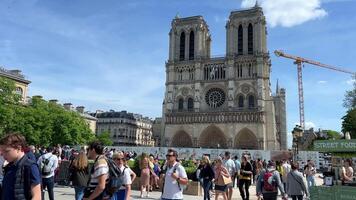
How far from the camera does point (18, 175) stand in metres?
4.39

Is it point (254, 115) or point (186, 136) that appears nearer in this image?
point (254, 115)

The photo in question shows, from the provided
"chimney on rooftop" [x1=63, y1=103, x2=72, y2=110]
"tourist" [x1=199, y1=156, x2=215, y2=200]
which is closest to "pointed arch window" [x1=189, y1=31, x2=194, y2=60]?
"chimney on rooftop" [x1=63, y1=103, x2=72, y2=110]

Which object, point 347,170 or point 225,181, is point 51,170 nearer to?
point 225,181

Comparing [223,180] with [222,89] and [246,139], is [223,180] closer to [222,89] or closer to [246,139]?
[246,139]

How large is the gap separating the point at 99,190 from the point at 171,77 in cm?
6165

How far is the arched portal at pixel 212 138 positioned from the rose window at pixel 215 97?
4.41 meters

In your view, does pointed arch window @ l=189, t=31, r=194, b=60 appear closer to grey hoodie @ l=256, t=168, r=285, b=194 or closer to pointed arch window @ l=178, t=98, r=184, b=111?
pointed arch window @ l=178, t=98, r=184, b=111

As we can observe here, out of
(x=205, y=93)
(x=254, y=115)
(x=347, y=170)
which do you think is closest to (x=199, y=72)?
(x=205, y=93)

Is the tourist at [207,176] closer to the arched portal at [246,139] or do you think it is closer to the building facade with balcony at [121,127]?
the arched portal at [246,139]

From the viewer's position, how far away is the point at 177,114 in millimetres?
64688

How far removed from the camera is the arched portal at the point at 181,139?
64.5 metres

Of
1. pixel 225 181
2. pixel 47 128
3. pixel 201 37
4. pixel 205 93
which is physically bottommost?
pixel 225 181

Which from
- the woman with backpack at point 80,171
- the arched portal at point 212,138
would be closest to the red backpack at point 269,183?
the woman with backpack at point 80,171

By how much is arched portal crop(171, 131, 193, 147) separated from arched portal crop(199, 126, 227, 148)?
263 cm
